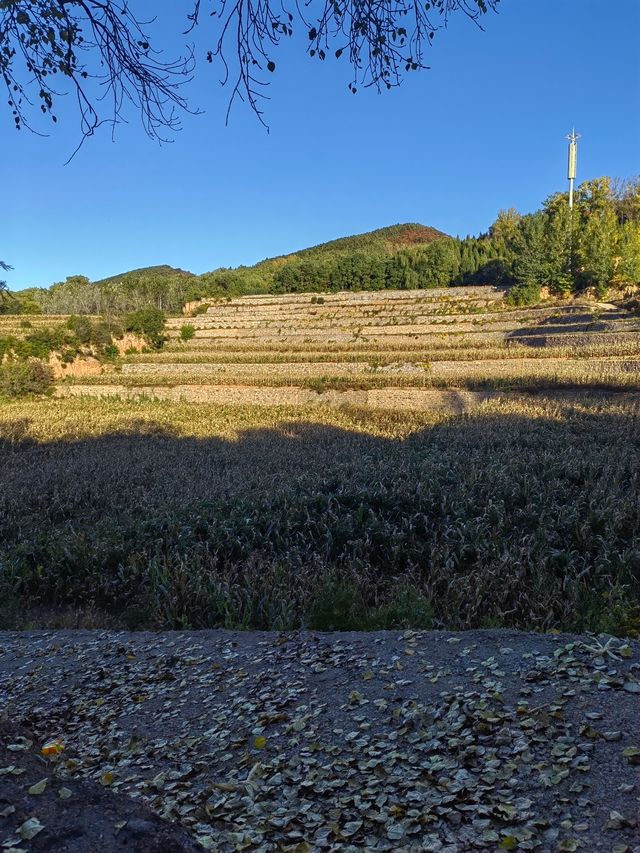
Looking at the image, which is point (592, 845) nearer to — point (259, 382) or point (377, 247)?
point (259, 382)

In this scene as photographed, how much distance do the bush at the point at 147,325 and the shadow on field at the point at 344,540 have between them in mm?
36184

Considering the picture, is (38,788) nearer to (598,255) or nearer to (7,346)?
(7,346)

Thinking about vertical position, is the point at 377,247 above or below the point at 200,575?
above

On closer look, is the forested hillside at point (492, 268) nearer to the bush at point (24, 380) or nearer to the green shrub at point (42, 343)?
the green shrub at point (42, 343)

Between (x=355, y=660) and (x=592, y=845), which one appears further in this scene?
(x=355, y=660)

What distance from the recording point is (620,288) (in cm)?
5150

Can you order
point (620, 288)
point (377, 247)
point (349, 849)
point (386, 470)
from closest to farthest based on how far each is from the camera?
point (349, 849)
point (386, 470)
point (620, 288)
point (377, 247)

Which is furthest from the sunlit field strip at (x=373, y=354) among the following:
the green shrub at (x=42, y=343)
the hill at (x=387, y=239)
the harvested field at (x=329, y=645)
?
the hill at (x=387, y=239)

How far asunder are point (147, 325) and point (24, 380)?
14.9 metres

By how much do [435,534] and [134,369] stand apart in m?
39.3

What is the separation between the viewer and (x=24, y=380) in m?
36.1

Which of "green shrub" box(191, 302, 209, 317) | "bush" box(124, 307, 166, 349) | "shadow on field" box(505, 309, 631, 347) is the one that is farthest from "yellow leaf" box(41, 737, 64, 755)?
"green shrub" box(191, 302, 209, 317)

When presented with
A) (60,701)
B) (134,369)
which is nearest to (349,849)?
(60,701)

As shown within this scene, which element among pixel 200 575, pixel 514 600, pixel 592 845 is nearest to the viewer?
pixel 592 845
